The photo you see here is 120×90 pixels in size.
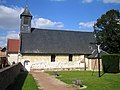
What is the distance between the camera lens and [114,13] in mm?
42062

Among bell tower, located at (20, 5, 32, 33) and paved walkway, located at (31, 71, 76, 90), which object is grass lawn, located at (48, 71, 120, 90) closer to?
paved walkway, located at (31, 71, 76, 90)

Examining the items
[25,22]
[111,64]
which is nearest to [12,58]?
[25,22]

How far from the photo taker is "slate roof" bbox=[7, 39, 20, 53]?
39.0 m

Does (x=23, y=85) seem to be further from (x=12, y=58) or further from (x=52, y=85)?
(x=12, y=58)

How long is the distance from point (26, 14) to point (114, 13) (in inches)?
712

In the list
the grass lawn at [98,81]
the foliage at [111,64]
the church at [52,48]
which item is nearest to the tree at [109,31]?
the church at [52,48]

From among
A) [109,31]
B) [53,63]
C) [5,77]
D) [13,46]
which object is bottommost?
[53,63]

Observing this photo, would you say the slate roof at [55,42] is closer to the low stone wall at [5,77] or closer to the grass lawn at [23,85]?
the grass lawn at [23,85]

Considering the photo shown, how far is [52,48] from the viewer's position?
38.2 metres

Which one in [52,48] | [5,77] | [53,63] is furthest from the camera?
[52,48]

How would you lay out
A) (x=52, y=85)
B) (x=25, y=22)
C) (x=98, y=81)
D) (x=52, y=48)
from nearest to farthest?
(x=52, y=85) → (x=98, y=81) → (x=52, y=48) → (x=25, y=22)

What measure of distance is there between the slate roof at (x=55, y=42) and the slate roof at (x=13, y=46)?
2.72 metres

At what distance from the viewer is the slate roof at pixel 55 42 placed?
37.3 meters

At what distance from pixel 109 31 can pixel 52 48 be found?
12425mm
